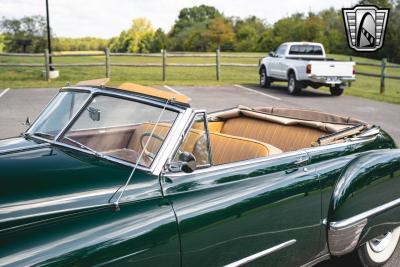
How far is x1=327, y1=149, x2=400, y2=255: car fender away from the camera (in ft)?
10.7

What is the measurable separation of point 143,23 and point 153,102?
285 ft

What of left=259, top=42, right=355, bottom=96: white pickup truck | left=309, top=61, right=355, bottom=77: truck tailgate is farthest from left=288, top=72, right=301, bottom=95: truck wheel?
left=309, top=61, right=355, bottom=77: truck tailgate

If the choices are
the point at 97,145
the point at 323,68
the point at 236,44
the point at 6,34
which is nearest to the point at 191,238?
the point at 97,145

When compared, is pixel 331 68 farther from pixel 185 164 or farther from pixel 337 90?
pixel 185 164

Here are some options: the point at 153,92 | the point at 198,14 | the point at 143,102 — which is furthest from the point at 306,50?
the point at 198,14

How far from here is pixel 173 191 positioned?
2582 mm

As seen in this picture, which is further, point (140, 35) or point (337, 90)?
point (140, 35)

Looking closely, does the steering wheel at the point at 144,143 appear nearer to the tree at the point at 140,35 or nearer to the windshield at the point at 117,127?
the windshield at the point at 117,127

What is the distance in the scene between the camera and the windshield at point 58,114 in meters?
3.16

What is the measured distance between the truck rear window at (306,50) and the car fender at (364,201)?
49.1ft


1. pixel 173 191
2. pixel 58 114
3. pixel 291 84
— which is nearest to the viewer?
pixel 173 191

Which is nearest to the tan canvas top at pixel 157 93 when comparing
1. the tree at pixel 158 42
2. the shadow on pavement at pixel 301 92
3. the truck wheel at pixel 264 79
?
the shadow on pavement at pixel 301 92

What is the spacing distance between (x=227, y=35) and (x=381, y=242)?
207 ft

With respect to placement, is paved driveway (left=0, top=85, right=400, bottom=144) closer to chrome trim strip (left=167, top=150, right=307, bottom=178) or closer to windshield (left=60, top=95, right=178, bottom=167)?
windshield (left=60, top=95, right=178, bottom=167)
